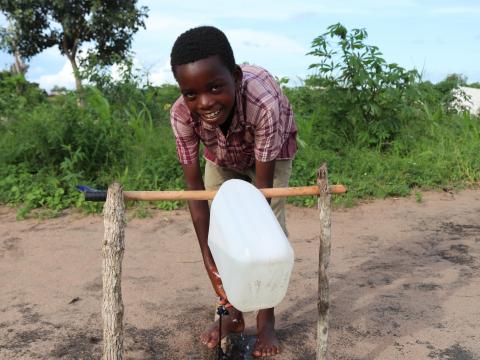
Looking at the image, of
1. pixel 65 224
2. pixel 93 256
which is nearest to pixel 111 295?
pixel 93 256

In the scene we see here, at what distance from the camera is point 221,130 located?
1.86 metres

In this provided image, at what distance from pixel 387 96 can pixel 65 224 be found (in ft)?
10.6

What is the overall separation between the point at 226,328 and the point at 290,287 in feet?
2.49

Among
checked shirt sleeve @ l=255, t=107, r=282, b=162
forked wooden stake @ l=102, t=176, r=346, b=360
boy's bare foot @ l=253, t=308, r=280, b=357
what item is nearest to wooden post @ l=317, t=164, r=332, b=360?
forked wooden stake @ l=102, t=176, r=346, b=360

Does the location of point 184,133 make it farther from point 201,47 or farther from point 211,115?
point 201,47

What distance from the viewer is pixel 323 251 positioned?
1737 millimetres

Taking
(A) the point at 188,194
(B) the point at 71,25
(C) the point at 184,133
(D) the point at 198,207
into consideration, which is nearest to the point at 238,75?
(C) the point at 184,133

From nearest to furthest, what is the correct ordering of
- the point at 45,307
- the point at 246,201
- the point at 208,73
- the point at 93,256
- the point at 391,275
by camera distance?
the point at 246,201 → the point at 208,73 → the point at 45,307 → the point at 391,275 → the point at 93,256

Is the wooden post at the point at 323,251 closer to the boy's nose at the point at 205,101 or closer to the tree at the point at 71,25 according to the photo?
the boy's nose at the point at 205,101

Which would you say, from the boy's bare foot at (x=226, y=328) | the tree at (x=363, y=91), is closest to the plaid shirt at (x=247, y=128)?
the boy's bare foot at (x=226, y=328)

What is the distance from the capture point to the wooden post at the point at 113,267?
150 centimetres

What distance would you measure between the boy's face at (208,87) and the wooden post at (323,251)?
1.26ft

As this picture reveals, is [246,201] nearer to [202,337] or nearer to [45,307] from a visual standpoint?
[202,337]

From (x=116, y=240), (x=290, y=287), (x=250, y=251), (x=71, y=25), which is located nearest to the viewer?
(x=250, y=251)
